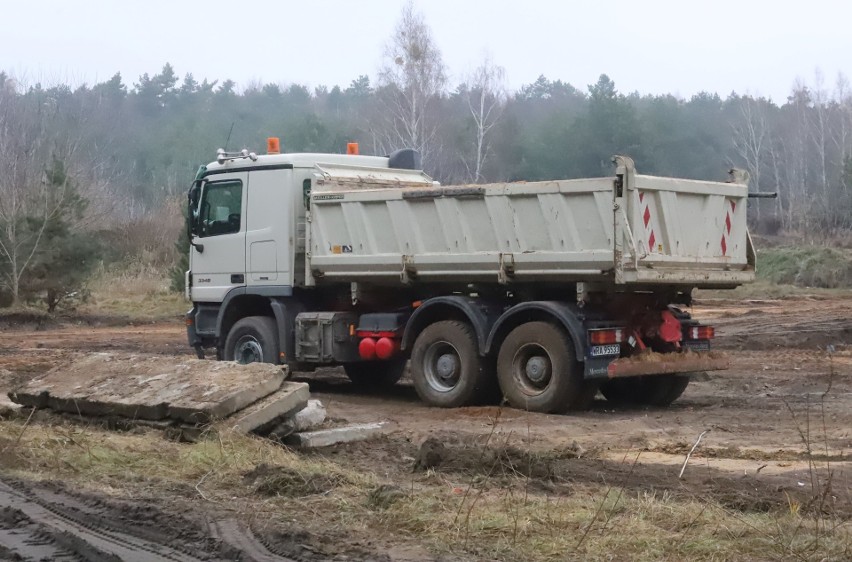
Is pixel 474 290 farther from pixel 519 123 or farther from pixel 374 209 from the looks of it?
pixel 519 123

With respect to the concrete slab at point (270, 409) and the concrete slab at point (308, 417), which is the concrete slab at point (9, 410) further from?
the concrete slab at point (308, 417)

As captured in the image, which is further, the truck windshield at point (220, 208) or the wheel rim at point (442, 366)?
the truck windshield at point (220, 208)

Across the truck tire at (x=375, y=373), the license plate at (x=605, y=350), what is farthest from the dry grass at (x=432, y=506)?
the truck tire at (x=375, y=373)

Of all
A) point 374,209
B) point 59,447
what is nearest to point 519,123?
point 374,209

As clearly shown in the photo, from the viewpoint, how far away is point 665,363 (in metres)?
12.4

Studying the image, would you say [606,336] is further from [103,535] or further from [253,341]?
[103,535]

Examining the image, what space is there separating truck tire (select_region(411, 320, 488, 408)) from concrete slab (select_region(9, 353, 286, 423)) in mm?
2926

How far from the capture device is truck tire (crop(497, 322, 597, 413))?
12070 millimetres

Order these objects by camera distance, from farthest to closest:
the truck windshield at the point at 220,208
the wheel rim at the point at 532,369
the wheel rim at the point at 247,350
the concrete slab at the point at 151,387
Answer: the truck windshield at the point at 220,208 → the wheel rim at the point at 247,350 → the wheel rim at the point at 532,369 → the concrete slab at the point at 151,387

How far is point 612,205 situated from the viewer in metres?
11.5

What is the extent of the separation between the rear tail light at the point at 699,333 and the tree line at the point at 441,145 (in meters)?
18.2

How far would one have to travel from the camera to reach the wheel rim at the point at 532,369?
40.5ft

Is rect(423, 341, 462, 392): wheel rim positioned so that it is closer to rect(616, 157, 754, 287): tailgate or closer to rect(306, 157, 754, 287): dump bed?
rect(306, 157, 754, 287): dump bed

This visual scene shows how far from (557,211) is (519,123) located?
165 ft
